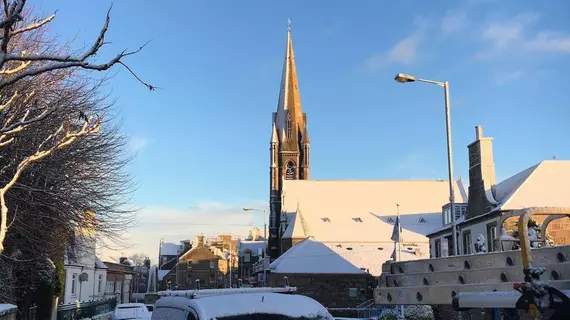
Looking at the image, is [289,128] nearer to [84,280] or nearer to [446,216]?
[84,280]

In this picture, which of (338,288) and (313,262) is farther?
(313,262)

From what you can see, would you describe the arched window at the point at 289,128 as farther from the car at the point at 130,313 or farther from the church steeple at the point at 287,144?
the car at the point at 130,313

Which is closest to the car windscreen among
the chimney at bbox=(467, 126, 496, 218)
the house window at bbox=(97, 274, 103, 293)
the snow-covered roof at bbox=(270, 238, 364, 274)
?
the chimney at bbox=(467, 126, 496, 218)

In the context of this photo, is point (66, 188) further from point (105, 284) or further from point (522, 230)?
point (105, 284)

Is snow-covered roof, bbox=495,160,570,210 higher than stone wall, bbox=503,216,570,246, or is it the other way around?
snow-covered roof, bbox=495,160,570,210

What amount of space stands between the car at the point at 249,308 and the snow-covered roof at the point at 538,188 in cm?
1869

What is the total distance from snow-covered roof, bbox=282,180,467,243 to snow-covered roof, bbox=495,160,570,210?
3402 cm

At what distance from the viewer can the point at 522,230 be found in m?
4.88

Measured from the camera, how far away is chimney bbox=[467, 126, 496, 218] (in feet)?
79.6

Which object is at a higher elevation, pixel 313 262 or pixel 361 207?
pixel 361 207

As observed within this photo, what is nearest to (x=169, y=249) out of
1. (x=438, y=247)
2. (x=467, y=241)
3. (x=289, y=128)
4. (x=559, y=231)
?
(x=289, y=128)

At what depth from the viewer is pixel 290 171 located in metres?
74.1

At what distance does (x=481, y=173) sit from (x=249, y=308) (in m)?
21.8

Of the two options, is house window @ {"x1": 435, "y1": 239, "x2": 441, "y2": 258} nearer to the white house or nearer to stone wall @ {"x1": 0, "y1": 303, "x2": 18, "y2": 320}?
the white house
